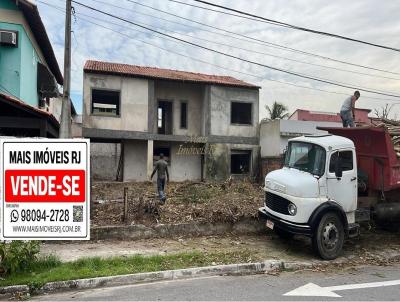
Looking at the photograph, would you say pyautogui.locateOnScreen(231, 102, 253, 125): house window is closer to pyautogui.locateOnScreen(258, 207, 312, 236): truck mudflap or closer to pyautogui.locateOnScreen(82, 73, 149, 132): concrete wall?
pyautogui.locateOnScreen(82, 73, 149, 132): concrete wall

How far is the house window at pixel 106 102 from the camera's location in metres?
24.2

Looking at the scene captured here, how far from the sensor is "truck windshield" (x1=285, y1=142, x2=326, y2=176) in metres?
9.79

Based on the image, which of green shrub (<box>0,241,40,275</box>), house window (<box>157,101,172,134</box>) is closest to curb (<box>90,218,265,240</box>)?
green shrub (<box>0,241,40,275</box>)

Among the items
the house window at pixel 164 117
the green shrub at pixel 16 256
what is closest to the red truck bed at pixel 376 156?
the green shrub at pixel 16 256

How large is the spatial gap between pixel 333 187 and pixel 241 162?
17575 mm

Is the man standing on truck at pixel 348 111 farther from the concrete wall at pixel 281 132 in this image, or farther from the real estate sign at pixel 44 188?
the concrete wall at pixel 281 132

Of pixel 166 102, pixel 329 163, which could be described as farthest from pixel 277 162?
pixel 329 163

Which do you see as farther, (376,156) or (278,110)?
(278,110)

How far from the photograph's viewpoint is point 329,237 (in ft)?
31.5

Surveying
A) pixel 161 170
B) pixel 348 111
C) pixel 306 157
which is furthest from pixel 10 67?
pixel 348 111

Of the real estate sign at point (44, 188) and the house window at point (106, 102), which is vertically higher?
the house window at point (106, 102)

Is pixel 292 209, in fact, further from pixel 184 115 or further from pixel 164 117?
pixel 164 117

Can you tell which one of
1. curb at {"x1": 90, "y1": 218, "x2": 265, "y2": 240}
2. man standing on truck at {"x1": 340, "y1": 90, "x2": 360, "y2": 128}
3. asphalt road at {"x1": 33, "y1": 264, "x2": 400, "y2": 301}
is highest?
man standing on truck at {"x1": 340, "y1": 90, "x2": 360, "y2": 128}

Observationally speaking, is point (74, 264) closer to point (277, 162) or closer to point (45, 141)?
point (45, 141)
